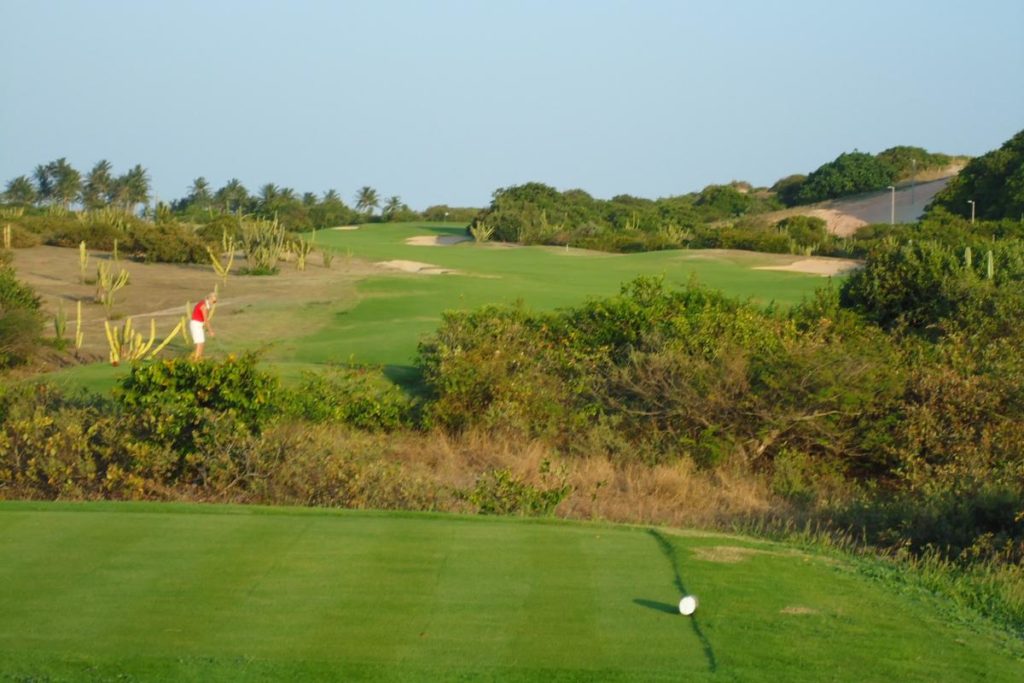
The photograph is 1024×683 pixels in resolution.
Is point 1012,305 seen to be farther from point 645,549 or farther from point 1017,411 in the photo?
point 645,549

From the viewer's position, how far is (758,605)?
7449 mm

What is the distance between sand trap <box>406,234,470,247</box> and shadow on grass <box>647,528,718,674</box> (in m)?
60.1

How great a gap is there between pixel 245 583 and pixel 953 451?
1308 cm

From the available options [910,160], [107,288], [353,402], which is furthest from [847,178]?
[353,402]

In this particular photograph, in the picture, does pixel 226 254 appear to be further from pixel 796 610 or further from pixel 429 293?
pixel 796 610

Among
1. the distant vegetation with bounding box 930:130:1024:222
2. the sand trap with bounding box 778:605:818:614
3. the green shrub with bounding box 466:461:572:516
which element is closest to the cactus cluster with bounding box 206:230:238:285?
the green shrub with bounding box 466:461:572:516

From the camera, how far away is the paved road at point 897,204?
7625 centimetres

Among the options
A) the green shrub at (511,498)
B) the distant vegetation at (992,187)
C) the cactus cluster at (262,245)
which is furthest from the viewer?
the distant vegetation at (992,187)

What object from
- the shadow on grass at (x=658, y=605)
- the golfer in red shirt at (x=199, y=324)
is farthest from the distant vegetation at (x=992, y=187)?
the shadow on grass at (x=658, y=605)

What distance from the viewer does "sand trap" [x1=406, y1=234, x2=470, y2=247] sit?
2771 inches

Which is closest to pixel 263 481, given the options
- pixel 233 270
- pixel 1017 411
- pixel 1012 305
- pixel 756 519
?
pixel 756 519

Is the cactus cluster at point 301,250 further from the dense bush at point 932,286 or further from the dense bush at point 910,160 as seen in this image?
the dense bush at point 910,160

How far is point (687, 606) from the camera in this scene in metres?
6.98

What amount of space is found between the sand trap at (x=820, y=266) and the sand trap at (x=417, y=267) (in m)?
13.1
